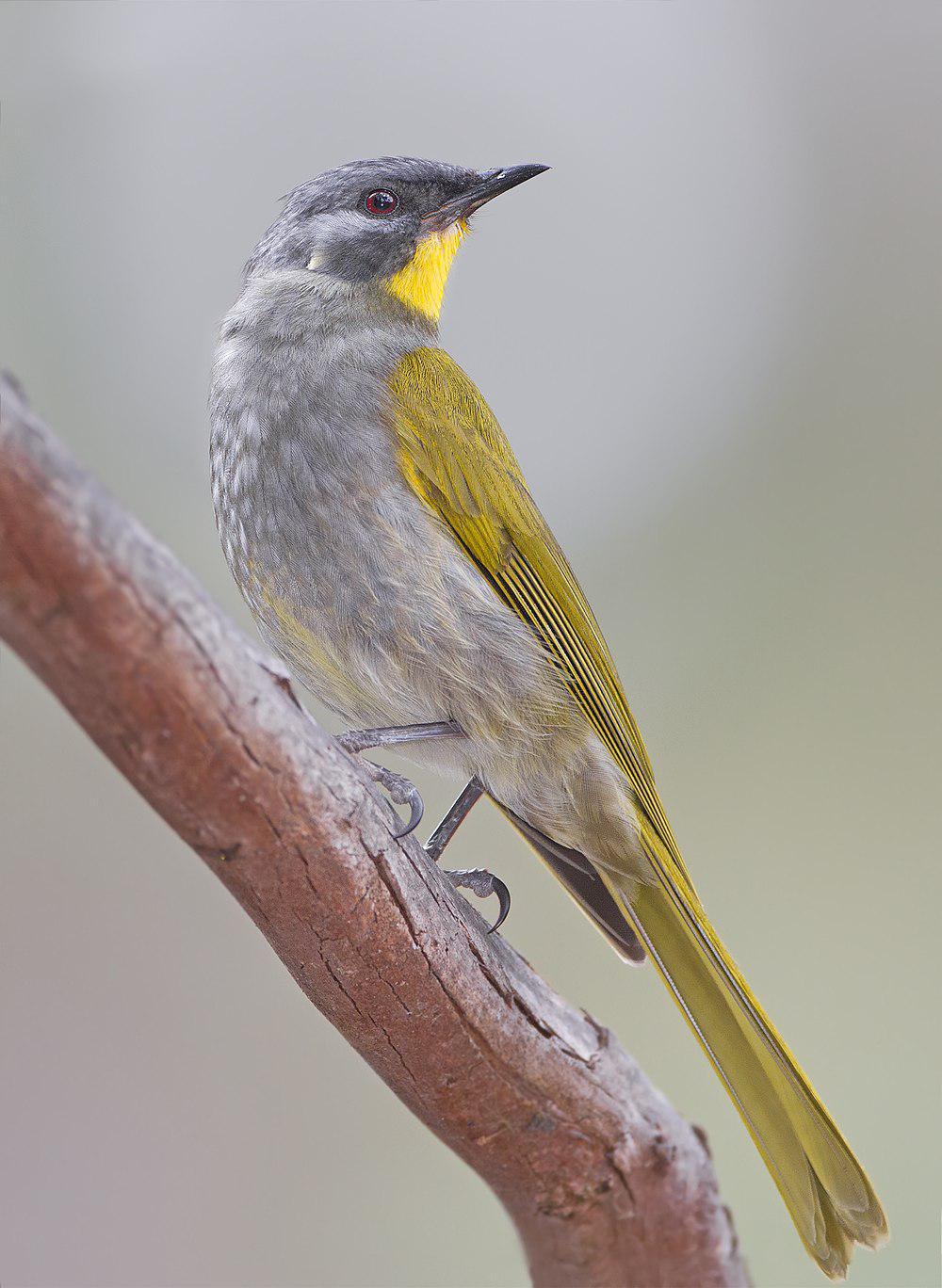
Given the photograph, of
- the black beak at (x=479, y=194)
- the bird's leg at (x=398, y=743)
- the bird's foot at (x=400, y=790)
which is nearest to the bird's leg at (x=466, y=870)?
the bird's leg at (x=398, y=743)

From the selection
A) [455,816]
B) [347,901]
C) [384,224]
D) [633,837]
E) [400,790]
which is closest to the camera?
[347,901]

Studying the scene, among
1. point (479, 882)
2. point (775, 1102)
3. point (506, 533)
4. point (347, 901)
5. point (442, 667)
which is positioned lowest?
point (775, 1102)

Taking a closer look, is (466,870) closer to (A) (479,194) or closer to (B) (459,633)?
(B) (459,633)

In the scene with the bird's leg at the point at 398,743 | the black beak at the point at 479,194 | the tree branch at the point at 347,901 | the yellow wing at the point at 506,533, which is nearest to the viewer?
the tree branch at the point at 347,901

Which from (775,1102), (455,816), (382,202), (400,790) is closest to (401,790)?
(400,790)

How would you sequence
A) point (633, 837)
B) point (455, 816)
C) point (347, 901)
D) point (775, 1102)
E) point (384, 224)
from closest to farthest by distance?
point (347, 901) → point (775, 1102) → point (633, 837) → point (455, 816) → point (384, 224)

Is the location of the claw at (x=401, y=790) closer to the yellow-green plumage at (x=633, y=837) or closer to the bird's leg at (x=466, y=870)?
the bird's leg at (x=466, y=870)

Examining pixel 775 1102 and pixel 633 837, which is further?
pixel 633 837

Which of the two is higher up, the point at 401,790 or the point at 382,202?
the point at 382,202
